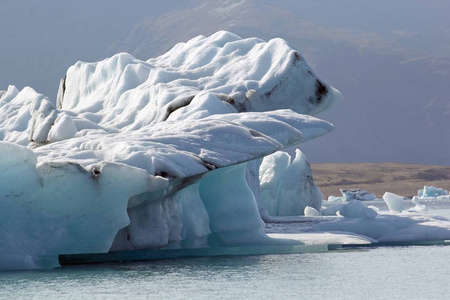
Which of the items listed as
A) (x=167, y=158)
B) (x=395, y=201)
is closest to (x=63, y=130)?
(x=167, y=158)

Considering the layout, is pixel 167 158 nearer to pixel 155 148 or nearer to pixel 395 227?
pixel 155 148

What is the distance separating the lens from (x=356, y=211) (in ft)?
57.0

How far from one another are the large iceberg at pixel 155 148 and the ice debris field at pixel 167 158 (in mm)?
18

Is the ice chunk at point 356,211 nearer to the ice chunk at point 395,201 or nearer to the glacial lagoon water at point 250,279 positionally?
the glacial lagoon water at point 250,279

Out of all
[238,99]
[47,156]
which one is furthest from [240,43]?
[47,156]

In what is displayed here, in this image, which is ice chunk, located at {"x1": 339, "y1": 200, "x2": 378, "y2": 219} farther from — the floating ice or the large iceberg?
the large iceberg

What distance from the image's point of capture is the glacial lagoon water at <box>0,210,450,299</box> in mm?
9188

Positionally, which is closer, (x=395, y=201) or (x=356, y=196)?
(x=395, y=201)

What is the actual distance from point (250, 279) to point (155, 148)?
9.32 feet

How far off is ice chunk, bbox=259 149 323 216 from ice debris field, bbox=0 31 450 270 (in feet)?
5.87

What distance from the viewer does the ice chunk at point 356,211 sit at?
16844 mm

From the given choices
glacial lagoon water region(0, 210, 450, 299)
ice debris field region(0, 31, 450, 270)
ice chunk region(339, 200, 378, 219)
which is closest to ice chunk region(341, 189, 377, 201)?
ice debris field region(0, 31, 450, 270)

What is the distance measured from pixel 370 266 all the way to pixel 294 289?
2604 millimetres

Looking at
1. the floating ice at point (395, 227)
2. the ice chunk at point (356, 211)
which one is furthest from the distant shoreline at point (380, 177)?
the floating ice at point (395, 227)
